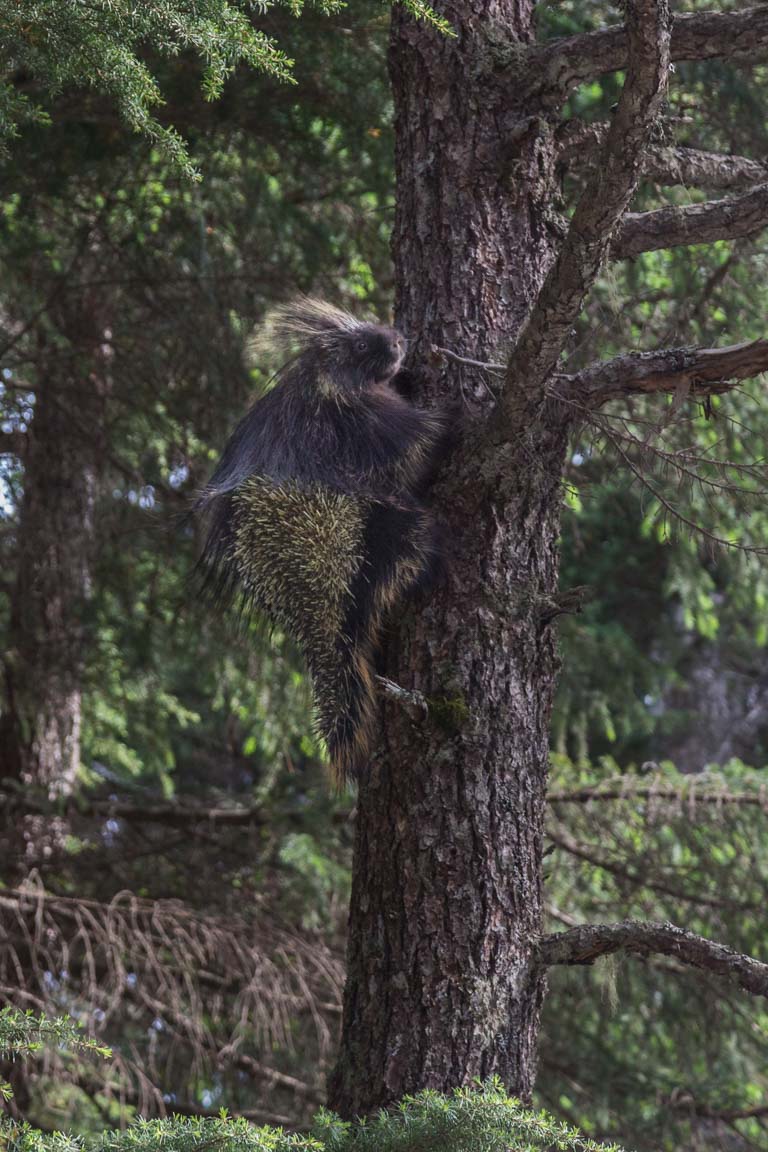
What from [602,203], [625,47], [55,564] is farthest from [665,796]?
[602,203]

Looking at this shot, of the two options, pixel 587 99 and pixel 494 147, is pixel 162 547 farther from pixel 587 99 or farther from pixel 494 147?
pixel 587 99

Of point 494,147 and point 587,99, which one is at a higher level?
point 587,99

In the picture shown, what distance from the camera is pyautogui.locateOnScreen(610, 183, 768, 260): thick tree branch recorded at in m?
2.51

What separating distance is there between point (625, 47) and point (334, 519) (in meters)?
1.21

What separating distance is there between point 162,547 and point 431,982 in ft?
10.1

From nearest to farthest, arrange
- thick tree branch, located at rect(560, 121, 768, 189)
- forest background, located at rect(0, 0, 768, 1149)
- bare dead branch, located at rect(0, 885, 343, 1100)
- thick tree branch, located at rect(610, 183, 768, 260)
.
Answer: thick tree branch, located at rect(610, 183, 768, 260), thick tree branch, located at rect(560, 121, 768, 189), bare dead branch, located at rect(0, 885, 343, 1100), forest background, located at rect(0, 0, 768, 1149)

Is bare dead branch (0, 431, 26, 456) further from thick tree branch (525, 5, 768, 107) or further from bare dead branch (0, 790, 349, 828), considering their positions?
thick tree branch (525, 5, 768, 107)

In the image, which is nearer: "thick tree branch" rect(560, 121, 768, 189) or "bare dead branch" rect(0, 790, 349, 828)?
"thick tree branch" rect(560, 121, 768, 189)

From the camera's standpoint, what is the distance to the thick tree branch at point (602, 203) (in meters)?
1.95

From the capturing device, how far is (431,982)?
2346 mm

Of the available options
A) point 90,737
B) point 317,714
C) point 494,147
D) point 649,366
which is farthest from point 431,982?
point 90,737

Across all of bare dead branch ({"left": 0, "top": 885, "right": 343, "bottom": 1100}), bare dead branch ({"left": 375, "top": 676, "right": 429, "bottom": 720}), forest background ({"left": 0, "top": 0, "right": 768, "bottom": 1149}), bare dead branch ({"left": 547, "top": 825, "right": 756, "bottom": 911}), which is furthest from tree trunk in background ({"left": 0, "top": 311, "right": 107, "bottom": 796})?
bare dead branch ({"left": 375, "top": 676, "right": 429, "bottom": 720})

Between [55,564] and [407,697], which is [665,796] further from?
[407,697]

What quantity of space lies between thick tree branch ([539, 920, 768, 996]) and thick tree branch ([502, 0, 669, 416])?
1.03 meters
